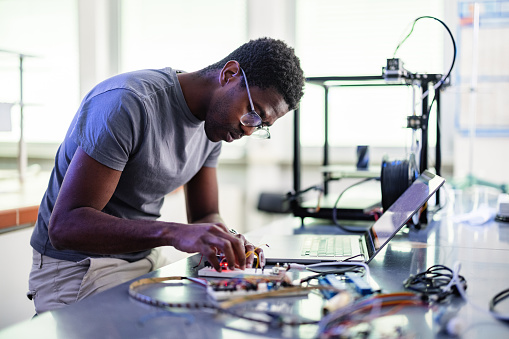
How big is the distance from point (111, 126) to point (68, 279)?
412 millimetres

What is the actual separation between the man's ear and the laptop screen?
20.2 inches

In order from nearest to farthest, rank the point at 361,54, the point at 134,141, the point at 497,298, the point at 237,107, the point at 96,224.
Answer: the point at 497,298 < the point at 96,224 < the point at 134,141 < the point at 237,107 < the point at 361,54

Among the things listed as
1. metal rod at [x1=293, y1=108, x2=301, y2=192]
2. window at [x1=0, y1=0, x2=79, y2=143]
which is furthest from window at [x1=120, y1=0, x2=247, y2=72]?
metal rod at [x1=293, y1=108, x2=301, y2=192]

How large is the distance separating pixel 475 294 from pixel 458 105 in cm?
268

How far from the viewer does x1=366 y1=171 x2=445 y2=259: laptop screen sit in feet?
3.70

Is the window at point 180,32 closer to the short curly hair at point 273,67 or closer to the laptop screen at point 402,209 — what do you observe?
the short curly hair at point 273,67

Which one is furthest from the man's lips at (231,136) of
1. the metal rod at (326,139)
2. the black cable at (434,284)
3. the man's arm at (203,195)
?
the metal rod at (326,139)

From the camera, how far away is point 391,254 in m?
1.23

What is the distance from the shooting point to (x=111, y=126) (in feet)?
3.66

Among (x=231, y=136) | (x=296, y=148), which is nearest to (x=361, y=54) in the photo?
(x=296, y=148)

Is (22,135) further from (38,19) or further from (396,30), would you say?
(396,30)

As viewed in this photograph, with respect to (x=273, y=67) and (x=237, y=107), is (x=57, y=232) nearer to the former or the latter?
(x=237, y=107)

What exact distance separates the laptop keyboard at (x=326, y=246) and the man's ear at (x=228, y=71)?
451 mm

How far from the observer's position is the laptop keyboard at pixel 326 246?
3.82ft
